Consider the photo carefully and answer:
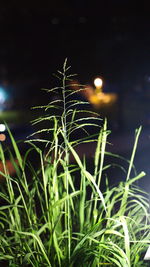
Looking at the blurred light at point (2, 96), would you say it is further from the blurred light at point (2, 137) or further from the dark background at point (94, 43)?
the blurred light at point (2, 137)

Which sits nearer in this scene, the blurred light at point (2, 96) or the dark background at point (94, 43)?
the dark background at point (94, 43)

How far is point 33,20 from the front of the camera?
731 inches

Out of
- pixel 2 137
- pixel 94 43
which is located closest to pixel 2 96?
pixel 94 43

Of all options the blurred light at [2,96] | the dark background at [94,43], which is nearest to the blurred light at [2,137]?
the dark background at [94,43]

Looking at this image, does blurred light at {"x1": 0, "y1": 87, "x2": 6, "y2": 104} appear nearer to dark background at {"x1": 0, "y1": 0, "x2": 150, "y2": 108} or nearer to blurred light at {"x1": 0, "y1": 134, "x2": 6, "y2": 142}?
dark background at {"x1": 0, "y1": 0, "x2": 150, "y2": 108}

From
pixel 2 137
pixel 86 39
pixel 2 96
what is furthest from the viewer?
pixel 2 96

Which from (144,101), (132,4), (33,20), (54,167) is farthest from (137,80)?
(54,167)

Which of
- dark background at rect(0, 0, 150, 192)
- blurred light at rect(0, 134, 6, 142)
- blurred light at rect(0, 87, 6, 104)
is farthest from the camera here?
blurred light at rect(0, 87, 6, 104)

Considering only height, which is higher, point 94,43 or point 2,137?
point 94,43

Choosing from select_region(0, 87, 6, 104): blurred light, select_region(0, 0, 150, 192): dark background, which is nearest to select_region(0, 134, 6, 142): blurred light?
select_region(0, 0, 150, 192): dark background

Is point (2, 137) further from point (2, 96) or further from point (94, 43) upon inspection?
point (2, 96)

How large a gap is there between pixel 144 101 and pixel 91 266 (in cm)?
1740

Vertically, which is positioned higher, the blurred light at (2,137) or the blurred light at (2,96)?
the blurred light at (2,96)

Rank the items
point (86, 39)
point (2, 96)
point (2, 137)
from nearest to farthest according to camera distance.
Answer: point (2, 137) < point (86, 39) < point (2, 96)
